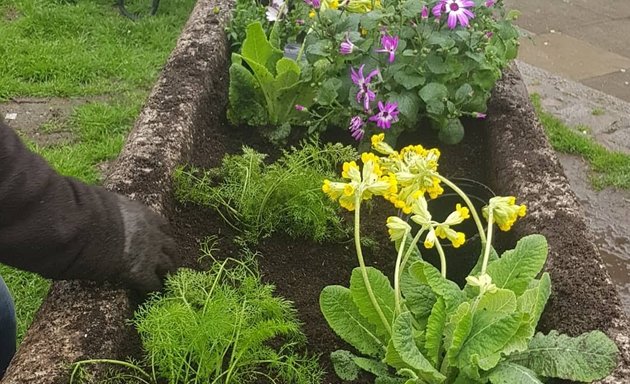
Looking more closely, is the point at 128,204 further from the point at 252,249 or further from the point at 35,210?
the point at 252,249

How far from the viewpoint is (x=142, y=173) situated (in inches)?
90.6

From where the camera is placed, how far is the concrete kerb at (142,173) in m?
1.68

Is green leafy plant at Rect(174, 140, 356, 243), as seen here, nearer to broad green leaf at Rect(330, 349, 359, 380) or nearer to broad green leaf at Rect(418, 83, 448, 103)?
broad green leaf at Rect(418, 83, 448, 103)

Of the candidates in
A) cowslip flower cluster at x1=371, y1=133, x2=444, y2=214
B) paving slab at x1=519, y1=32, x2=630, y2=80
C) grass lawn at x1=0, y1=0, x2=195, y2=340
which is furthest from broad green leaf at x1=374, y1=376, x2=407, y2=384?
paving slab at x1=519, y1=32, x2=630, y2=80

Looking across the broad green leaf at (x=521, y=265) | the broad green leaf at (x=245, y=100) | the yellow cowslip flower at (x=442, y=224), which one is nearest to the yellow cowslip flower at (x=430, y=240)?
the yellow cowslip flower at (x=442, y=224)

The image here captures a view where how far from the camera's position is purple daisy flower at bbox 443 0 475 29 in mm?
2539

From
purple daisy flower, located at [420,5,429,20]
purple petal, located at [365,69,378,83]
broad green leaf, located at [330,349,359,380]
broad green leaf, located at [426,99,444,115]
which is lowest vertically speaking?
broad green leaf, located at [330,349,359,380]

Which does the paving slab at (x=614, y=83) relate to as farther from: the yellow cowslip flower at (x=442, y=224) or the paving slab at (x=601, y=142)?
the yellow cowslip flower at (x=442, y=224)

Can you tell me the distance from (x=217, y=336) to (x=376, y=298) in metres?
0.38

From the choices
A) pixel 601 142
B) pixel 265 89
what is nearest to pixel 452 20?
pixel 265 89

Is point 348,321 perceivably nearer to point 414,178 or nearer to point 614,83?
point 414,178

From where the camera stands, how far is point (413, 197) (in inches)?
72.0

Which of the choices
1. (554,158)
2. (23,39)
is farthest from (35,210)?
(23,39)

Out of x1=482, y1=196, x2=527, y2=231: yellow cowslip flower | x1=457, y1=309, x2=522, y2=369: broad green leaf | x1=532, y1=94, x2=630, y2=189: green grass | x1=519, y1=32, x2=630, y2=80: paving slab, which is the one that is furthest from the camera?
x1=519, y1=32, x2=630, y2=80: paving slab
